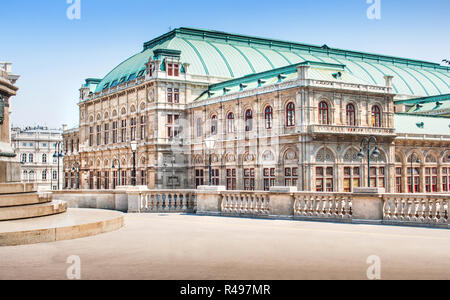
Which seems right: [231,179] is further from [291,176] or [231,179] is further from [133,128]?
[133,128]

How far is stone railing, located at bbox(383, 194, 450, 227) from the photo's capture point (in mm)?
18391

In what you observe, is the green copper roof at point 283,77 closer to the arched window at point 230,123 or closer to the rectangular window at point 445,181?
the arched window at point 230,123

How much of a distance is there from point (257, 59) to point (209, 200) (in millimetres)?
49270

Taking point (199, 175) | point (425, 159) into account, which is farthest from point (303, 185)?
point (425, 159)

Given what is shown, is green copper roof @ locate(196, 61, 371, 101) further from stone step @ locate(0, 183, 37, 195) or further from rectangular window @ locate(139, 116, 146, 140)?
stone step @ locate(0, 183, 37, 195)

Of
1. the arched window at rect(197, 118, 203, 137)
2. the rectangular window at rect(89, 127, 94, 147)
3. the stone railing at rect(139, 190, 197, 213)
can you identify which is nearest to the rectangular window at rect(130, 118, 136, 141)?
the arched window at rect(197, 118, 203, 137)

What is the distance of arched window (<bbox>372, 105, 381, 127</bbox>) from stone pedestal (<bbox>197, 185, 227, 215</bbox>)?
107 ft

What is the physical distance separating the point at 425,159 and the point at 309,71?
21708 mm

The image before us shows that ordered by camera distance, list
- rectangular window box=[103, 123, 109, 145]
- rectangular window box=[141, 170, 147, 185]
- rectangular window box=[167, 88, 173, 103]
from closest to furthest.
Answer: rectangular window box=[167, 88, 173, 103]
rectangular window box=[141, 170, 147, 185]
rectangular window box=[103, 123, 109, 145]

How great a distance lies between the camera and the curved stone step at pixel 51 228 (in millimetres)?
13344

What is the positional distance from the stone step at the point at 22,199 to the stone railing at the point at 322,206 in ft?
33.2

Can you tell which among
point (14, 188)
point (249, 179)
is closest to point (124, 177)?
point (249, 179)

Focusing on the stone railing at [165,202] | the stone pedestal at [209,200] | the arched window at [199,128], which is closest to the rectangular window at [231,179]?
the arched window at [199,128]

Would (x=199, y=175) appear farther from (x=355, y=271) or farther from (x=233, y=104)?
(x=355, y=271)
